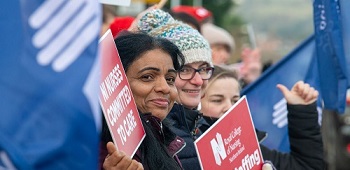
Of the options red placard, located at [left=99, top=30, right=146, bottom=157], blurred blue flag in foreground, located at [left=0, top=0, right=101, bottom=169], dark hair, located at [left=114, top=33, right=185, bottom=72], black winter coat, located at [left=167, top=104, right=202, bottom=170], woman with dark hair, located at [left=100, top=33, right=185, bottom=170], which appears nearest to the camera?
blurred blue flag in foreground, located at [left=0, top=0, right=101, bottom=169]

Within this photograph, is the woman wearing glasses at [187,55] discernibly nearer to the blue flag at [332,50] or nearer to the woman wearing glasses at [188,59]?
the woman wearing glasses at [188,59]

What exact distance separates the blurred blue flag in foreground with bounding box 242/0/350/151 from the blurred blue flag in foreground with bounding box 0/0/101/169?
312 cm

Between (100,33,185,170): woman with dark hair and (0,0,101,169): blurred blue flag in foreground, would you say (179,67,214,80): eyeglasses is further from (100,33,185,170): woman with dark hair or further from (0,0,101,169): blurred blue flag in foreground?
(0,0,101,169): blurred blue flag in foreground

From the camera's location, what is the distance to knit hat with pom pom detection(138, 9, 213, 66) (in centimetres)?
458

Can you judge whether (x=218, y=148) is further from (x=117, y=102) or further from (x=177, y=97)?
(x=117, y=102)

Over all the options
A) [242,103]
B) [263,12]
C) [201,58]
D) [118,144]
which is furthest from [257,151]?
[263,12]

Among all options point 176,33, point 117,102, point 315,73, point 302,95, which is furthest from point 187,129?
point 315,73

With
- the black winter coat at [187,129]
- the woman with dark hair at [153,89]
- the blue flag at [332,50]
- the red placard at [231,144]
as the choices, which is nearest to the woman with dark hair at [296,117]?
the blue flag at [332,50]

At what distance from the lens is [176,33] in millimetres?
4605

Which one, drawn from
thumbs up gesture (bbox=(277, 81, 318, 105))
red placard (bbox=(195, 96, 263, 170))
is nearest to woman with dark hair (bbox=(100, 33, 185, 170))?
red placard (bbox=(195, 96, 263, 170))

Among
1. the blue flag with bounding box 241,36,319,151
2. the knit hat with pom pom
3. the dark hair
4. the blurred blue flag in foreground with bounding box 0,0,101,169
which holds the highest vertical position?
the blurred blue flag in foreground with bounding box 0,0,101,169

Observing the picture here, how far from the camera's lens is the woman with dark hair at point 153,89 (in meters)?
3.66

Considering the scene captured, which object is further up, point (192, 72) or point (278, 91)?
point (192, 72)

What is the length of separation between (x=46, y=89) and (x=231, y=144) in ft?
7.06
